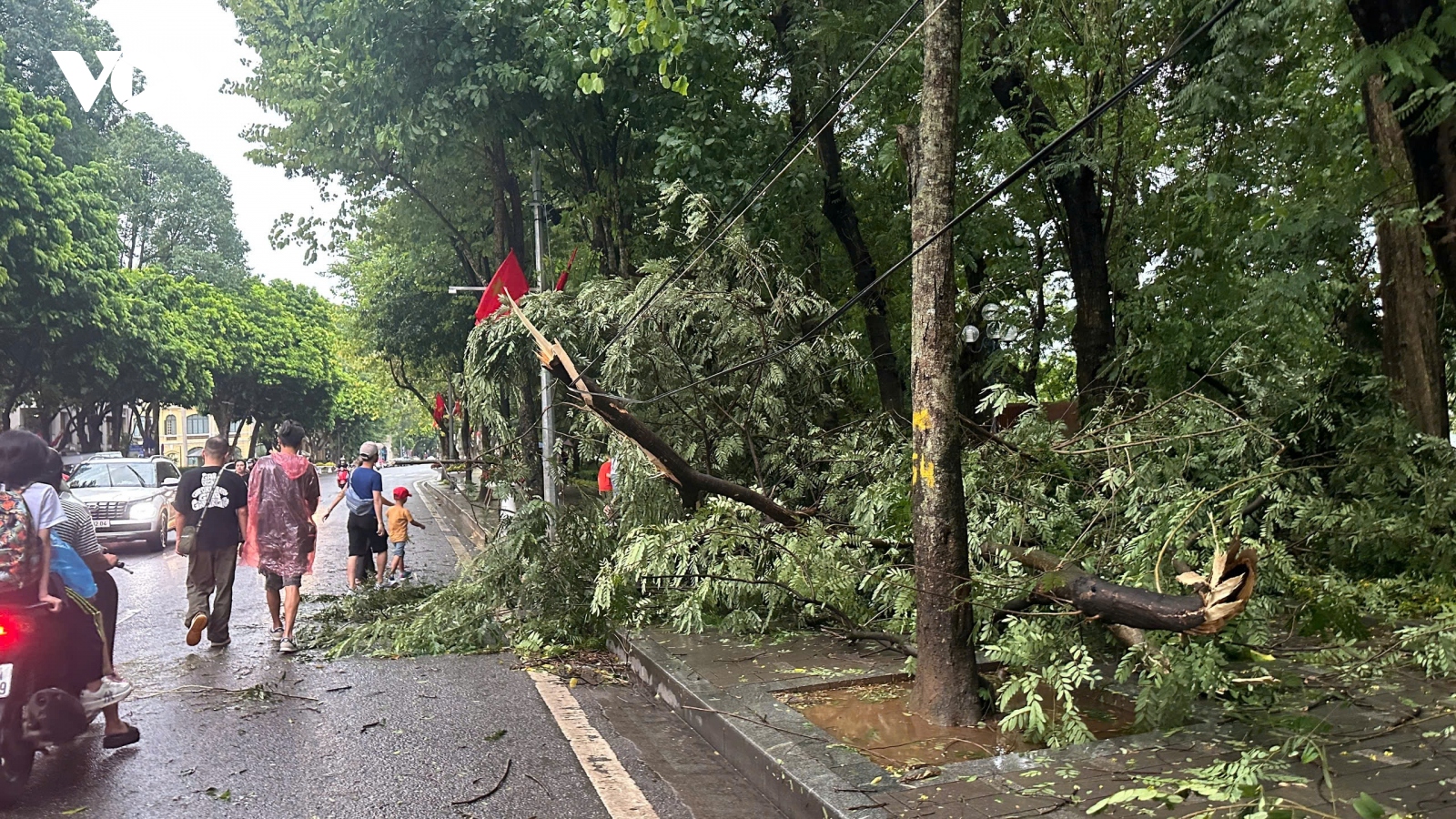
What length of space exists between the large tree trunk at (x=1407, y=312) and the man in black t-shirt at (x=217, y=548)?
10.1 metres

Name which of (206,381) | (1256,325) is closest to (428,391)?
(206,381)

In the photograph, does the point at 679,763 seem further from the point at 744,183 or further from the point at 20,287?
the point at 20,287

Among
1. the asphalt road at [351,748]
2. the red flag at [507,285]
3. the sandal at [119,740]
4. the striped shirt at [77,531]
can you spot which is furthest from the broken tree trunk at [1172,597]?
the red flag at [507,285]

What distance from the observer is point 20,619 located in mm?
4918

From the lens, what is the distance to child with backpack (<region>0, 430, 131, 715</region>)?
5074 millimetres

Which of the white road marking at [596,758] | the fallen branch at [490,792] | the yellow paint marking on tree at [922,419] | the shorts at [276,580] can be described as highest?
the yellow paint marking on tree at [922,419]

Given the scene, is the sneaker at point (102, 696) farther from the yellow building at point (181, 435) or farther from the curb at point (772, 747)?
the yellow building at point (181, 435)

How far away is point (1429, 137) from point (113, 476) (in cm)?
1883

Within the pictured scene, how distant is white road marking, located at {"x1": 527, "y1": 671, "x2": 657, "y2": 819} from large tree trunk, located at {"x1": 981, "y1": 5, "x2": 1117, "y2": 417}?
820cm

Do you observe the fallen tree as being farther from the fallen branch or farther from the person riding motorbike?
the person riding motorbike

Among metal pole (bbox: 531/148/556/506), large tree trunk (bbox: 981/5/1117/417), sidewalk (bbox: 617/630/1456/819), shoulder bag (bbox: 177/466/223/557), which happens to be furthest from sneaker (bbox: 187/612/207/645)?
large tree trunk (bbox: 981/5/1117/417)

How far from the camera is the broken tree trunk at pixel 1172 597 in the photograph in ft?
14.3

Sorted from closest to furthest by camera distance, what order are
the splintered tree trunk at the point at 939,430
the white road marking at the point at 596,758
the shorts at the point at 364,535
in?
1. the white road marking at the point at 596,758
2. the splintered tree trunk at the point at 939,430
3. the shorts at the point at 364,535

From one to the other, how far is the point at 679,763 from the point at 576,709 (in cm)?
130
